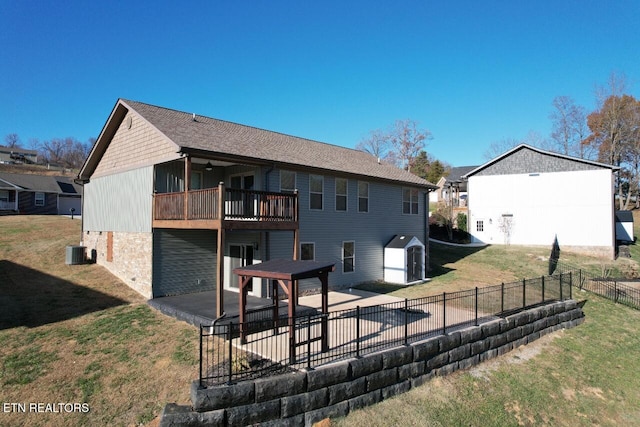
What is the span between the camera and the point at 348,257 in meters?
17.2

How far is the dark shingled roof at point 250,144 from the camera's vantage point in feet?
41.8

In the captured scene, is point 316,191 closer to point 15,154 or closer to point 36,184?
point 36,184

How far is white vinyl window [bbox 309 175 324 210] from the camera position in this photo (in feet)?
51.6

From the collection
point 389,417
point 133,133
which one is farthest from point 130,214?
point 389,417

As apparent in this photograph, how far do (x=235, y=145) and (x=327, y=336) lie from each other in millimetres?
8218

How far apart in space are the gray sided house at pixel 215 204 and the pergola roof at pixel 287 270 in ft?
5.70

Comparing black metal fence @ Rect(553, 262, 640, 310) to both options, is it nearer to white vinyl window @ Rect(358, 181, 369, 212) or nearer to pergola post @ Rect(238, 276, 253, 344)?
white vinyl window @ Rect(358, 181, 369, 212)

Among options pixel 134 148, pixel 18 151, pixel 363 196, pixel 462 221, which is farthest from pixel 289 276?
pixel 18 151

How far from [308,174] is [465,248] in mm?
17778

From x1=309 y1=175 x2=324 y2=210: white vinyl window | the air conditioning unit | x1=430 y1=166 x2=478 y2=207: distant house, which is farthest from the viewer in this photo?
x1=430 y1=166 x2=478 y2=207: distant house

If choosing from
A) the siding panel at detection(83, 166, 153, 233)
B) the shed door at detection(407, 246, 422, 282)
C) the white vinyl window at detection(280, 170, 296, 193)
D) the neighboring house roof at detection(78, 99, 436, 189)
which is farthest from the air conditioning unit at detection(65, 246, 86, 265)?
the shed door at detection(407, 246, 422, 282)

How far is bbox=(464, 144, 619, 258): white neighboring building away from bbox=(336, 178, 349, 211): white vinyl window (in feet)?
59.0

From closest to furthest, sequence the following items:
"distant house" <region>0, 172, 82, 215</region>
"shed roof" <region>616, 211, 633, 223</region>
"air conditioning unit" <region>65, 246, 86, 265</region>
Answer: "air conditioning unit" <region>65, 246, 86, 265</region>, "distant house" <region>0, 172, 82, 215</region>, "shed roof" <region>616, 211, 633, 223</region>

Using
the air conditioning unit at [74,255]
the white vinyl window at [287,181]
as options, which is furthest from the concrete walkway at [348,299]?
the air conditioning unit at [74,255]
